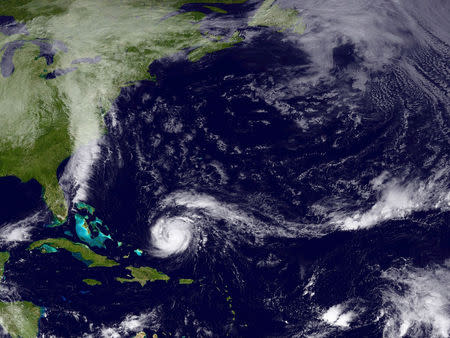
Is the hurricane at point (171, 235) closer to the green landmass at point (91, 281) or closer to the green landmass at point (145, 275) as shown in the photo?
the green landmass at point (145, 275)

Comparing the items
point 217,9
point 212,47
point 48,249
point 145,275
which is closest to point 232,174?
point 145,275

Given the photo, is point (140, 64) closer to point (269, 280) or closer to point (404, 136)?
point (269, 280)

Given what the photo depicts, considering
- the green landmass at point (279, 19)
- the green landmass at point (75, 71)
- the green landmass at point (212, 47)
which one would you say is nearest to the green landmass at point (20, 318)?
the green landmass at point (75, 71)

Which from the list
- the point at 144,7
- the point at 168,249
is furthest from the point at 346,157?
the point at 144,7

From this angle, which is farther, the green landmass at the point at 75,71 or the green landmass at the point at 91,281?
the green landmass at the point at 75,71

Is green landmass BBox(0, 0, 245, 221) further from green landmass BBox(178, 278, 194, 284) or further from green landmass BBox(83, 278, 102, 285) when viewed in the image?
green landmass BBox(178, 278, 194, 284)

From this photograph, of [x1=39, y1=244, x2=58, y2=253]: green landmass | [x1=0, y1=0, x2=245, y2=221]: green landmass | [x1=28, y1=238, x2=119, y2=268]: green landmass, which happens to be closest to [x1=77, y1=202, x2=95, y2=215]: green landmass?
[x1=0, y1=0, x2=245, y2=221]: green landmass
